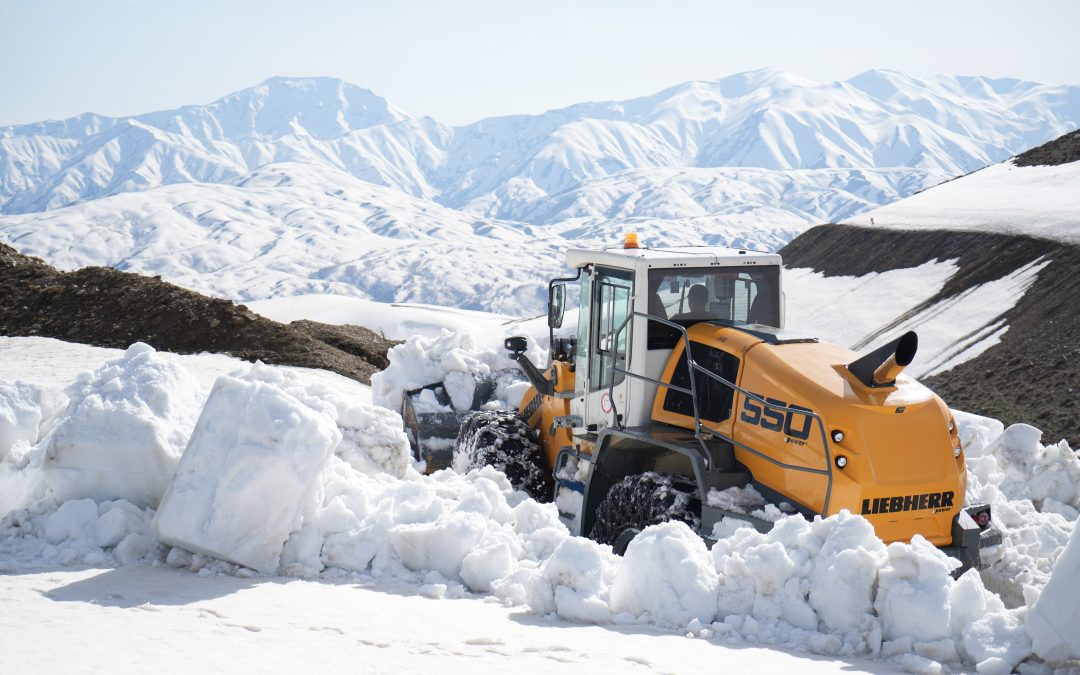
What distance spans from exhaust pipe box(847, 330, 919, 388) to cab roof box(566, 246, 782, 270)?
176 cm

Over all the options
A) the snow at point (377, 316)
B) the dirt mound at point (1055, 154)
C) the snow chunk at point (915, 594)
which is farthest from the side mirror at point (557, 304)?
the snow at point (377, 316)

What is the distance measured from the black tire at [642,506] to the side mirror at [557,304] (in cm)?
201

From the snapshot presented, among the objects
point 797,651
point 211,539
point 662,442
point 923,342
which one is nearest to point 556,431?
point 662,442

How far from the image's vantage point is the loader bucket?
12.6 meters

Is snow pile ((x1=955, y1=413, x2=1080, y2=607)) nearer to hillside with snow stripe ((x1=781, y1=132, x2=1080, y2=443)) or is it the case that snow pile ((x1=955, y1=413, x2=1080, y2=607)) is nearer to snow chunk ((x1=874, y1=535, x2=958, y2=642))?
snow chunk ((x1=874, y1=535, x2=958, y2=642))

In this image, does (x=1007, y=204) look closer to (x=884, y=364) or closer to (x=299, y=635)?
(x=884, y=364)

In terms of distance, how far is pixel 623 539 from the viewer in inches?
328

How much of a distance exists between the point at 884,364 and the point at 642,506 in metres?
2.11

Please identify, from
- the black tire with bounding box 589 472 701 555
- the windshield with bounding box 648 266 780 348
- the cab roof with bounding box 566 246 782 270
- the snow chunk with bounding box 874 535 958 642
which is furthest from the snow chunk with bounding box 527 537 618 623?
the cab roof with bounding box 566 246 782 270

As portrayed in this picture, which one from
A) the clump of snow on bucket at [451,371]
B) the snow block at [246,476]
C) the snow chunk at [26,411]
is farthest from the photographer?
the clump of snow on bucket at [451,371]

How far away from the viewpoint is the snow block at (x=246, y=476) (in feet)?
24.1

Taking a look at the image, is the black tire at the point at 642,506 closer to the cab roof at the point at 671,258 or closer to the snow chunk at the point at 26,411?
the cab roof at the point at 671,258

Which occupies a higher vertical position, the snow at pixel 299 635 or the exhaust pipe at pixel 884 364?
the exhaust pipe at pixel 884 364

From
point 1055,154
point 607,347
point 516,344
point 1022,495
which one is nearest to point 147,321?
point 516,344
